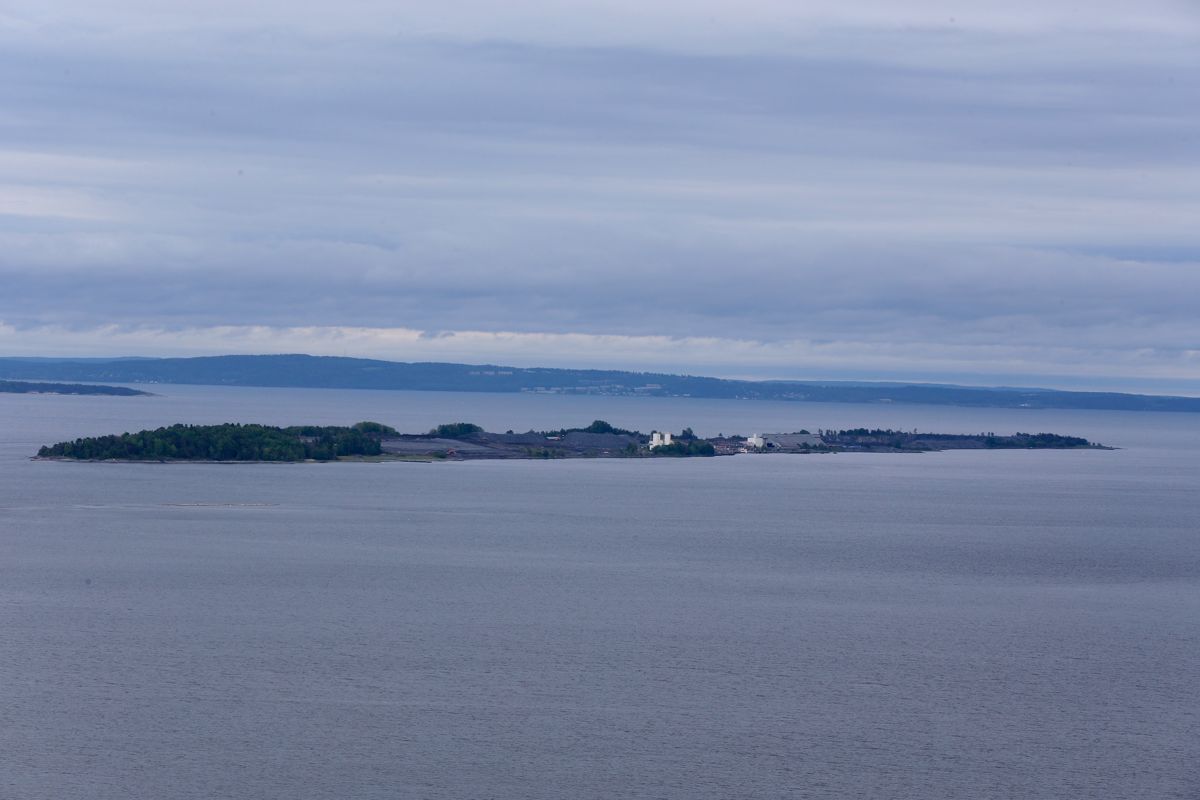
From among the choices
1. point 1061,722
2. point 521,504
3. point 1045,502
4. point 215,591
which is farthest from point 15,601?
point 1045,502

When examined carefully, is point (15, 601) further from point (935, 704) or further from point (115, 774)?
point (935, 704)

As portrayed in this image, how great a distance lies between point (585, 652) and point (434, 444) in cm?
7201

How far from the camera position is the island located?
91.4 m

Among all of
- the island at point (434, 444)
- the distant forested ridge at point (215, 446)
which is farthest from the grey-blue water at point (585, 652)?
the island at point (434, 444)

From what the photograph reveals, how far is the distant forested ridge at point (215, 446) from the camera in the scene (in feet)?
297

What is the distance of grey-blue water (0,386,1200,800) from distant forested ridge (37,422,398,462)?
21655 millimetres

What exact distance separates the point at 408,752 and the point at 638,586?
1889cm

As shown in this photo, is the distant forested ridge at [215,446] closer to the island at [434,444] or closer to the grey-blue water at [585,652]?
the island at [434,444]

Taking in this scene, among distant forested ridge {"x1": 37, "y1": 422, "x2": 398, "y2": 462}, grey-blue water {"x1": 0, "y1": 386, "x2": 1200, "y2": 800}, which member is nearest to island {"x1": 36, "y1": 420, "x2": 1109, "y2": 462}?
distant forested ridge {"x1": 37, "y1": 422, "x2": 398, "y2": 462}

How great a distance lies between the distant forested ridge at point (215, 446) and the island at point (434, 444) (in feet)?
0.20

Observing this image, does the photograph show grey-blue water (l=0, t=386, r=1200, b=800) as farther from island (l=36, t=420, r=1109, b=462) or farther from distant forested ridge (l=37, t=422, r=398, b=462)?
island (l=36, t=420, r=1109, b=462)

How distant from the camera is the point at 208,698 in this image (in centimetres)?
2955

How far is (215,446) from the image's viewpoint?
9262cm

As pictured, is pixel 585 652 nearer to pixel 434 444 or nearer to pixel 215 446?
pixel 215 446
